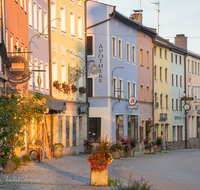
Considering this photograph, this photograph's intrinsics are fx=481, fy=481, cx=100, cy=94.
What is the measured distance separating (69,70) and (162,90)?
2556 cm

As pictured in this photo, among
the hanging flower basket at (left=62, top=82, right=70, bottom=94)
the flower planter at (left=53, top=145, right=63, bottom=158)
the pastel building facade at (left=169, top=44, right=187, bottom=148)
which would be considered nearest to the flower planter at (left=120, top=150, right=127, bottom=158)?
the flower planter at (left=53, top=145, right=63, bottom=158)

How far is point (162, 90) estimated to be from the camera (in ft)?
191

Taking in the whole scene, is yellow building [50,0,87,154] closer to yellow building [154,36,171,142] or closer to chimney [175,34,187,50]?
yellow building [154,36,171,142]

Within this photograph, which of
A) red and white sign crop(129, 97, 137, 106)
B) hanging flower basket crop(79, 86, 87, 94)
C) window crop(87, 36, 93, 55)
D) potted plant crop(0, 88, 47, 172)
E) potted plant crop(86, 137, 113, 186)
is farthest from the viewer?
red and white sign crop(129, 97, 137, 106)

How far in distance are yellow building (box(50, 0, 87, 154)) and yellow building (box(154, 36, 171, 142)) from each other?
1887 centimetres

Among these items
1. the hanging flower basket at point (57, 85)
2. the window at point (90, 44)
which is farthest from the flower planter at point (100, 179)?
the window at point (90, 44)

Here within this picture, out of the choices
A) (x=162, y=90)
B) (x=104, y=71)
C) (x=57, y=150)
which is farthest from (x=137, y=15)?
(x=57, y=150)

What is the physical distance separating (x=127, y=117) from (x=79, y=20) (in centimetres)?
1169

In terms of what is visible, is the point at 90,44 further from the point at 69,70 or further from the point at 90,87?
the point at 69,70

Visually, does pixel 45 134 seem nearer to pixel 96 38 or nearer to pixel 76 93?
pixel 76 93

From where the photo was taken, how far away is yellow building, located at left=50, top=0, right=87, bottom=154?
106 ft

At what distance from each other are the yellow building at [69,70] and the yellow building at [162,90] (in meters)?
18.9

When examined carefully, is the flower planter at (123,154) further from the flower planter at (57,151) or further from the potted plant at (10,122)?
the potted plant at (10,122)

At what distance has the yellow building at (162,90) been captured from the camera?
55.8m
